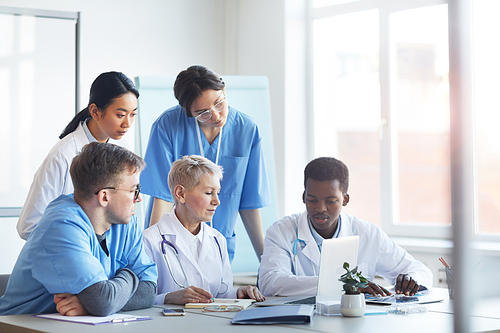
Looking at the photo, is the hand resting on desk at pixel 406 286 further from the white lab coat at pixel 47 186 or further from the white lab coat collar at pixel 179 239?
the white lab coat at pixel 47 186

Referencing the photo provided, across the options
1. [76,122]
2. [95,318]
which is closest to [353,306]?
[95,318]

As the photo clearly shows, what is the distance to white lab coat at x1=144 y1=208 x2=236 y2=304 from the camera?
204 cm

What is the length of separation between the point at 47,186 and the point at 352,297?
1165 mm

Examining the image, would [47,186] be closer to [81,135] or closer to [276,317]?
[81,135]

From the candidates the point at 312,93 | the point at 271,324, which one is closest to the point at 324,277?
the point at 271,324

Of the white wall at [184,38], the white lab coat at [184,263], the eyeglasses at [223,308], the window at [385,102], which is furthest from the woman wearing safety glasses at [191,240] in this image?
the window at [385,102]

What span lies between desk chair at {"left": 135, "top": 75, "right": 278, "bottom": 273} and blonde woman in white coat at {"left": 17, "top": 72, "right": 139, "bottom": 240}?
3.20 feet

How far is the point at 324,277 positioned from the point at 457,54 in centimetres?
121

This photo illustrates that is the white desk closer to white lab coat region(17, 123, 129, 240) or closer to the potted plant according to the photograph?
the potted plant

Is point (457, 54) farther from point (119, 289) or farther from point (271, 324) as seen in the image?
point (119, 289)

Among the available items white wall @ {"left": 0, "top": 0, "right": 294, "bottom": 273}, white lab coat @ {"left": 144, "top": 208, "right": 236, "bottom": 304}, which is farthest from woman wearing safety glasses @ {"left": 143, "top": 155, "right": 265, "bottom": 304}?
white wall @ {"left": 0, "top": 0, "right": 294, "bottom": 273}

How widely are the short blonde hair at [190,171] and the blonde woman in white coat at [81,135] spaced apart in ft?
0.87

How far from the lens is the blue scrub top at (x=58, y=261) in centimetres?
150

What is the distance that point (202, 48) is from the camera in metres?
4.09
